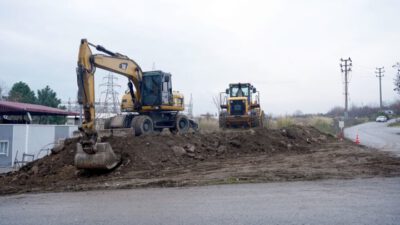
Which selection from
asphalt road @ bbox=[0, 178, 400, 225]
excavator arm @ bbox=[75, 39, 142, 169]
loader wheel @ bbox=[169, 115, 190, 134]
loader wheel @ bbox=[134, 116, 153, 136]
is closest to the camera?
asphalt road @ bbox=[0, 178, 400, 225]

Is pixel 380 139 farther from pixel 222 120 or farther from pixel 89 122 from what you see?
pixel 89 122

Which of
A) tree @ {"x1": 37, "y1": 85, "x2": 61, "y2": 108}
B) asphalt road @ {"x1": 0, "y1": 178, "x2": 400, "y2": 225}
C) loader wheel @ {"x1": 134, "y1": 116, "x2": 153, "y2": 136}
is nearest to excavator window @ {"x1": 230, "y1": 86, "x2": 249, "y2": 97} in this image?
loader wheel @ {"x1": 134, "y1": 116, "x2": 153, "y2": 136}

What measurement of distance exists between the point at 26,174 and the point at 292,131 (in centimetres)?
1462

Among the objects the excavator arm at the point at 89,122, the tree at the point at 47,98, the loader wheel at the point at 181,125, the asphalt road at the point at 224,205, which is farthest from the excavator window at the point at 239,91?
the tree at the point at 47,98

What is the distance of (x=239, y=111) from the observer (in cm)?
2717

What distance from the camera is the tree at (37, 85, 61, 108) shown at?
56.5 metres

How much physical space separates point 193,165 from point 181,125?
606 cm

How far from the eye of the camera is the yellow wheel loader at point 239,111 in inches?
1049

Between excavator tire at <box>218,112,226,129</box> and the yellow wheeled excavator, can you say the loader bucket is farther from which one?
excavator tire at <box>218,112,226,129</box>

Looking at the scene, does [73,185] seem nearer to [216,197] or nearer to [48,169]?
[48,169]

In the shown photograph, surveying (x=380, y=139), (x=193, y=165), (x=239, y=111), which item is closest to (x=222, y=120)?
(x=239, y=111)

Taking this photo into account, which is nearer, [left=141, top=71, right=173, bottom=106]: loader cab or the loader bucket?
the loader bucket

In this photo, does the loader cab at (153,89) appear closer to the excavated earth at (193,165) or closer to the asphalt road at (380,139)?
the excavated earth at (193,165)

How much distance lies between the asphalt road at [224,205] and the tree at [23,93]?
1863 inches
